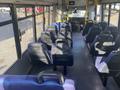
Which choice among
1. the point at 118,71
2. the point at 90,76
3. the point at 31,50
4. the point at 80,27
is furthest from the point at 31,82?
the point at 80,27

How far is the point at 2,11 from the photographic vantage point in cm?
255

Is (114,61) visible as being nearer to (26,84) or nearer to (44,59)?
(44,59)

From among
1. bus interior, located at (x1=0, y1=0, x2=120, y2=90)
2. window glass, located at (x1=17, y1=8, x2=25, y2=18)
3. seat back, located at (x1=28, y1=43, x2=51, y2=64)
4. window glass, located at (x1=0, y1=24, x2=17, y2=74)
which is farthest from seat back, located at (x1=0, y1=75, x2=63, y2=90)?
seat back, located at (x1=28, y1=43, x2=51, y2=64)

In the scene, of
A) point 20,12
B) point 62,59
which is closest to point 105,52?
point 62,59

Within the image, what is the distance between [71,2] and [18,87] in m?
10.7

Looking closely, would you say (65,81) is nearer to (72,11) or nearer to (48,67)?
(48,67)

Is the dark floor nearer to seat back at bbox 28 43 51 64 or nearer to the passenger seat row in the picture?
the passenger seat row

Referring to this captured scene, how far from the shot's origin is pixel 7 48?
115 inches

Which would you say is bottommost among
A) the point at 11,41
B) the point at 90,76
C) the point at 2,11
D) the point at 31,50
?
the point at 90,76

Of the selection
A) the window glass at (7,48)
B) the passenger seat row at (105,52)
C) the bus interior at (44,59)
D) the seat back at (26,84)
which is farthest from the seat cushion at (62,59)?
the seat back at (26,84)

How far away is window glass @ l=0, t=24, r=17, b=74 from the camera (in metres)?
2.69

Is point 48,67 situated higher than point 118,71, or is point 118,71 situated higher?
point 118,71

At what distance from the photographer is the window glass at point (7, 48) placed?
106 inches

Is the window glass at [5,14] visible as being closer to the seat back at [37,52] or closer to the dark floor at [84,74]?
the seat back at [37,52]
